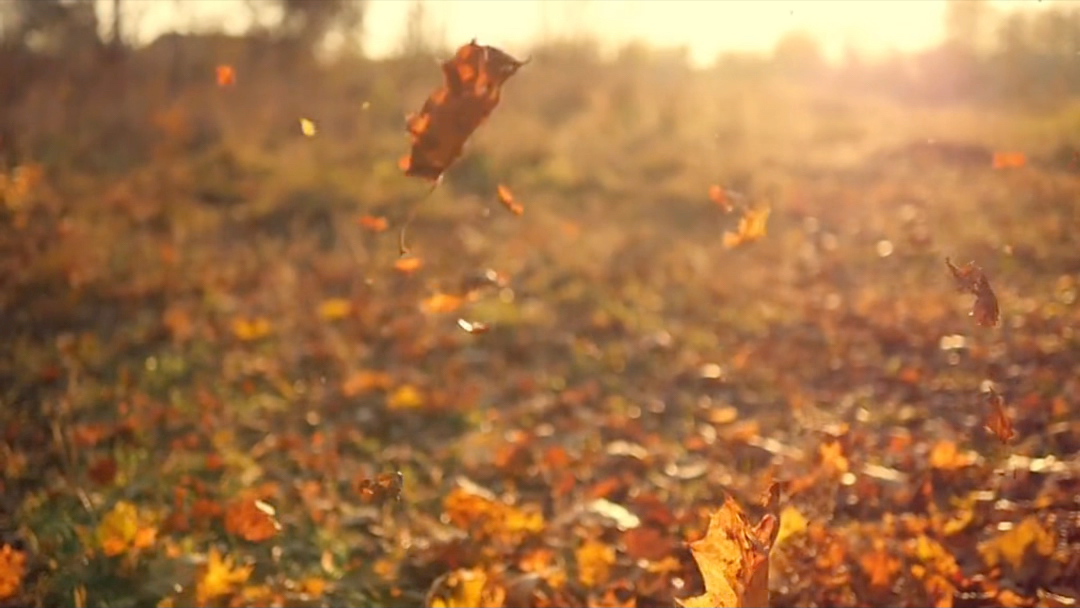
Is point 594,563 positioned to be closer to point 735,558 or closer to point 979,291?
point 735,558

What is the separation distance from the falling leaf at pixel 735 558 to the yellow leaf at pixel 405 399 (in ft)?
8.93

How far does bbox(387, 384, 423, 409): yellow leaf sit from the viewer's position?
4.88 m

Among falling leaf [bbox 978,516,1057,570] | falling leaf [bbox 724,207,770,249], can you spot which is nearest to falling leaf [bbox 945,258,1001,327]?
falling leaf [bbox 978,516,1057,570]

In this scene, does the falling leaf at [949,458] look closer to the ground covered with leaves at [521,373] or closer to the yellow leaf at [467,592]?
the ground covered with leaves at [521,373]

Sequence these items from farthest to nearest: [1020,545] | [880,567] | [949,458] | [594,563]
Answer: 1. [949,458]
2. [594,563]
3. [880,567]
4. [1020,545]

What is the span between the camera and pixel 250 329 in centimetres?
580

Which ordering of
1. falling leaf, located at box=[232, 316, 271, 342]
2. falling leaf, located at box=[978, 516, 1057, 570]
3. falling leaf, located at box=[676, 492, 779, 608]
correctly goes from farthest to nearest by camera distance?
falling leaf, located at box=[232, 316, 271, 342] → falling leaf, located at box=[978, 516, 1057, 570] → falling leaf, located at box=[676, 492, 779, 608]

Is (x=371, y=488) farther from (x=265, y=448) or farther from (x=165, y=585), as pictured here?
(x=265, y=448)

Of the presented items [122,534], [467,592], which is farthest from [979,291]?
[122,534]

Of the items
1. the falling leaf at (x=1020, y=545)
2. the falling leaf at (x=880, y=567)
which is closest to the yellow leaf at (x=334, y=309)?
the falling leaf at (x=880, y=567)

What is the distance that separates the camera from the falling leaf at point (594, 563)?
3.04 meters

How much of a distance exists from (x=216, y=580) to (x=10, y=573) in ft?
1.60

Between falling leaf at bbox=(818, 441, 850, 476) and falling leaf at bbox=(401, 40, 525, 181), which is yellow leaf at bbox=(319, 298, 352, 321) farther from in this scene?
falling leaf at bbox=(401, 40, 525, 181)

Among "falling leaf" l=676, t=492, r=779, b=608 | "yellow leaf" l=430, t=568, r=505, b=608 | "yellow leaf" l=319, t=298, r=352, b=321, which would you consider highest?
"falling leaf" l=676, t=492, r=779, b=608
